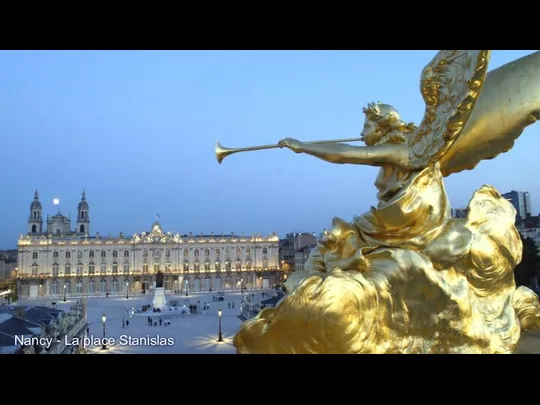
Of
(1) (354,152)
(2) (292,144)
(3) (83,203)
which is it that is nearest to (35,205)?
(3) (83,203)

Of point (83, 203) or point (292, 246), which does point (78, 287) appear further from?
point (292, 246)

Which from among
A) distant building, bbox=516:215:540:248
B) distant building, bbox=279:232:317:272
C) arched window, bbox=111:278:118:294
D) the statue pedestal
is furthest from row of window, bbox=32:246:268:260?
distant building, bbox=516:215:540:248

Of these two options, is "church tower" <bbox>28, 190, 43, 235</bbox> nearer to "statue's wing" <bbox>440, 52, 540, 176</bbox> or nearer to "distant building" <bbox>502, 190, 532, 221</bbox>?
"distant building" <bbox>502, 190, 532, 221</bbox>

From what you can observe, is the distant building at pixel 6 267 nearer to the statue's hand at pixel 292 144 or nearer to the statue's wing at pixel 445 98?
the statue's hand at pixel 292 144

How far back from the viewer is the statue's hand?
5.20 meters

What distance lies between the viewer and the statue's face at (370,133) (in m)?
5.52

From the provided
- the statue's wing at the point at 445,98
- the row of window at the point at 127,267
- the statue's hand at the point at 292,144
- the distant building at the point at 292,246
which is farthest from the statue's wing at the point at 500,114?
the distant building at the point at 292,246

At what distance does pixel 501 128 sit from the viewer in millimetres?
5609

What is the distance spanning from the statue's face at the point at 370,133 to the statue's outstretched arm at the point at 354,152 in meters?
0.26

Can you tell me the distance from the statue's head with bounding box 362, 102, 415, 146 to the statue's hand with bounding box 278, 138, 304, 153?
865 millimetres

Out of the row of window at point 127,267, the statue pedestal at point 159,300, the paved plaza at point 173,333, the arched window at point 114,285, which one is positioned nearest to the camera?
the paved plaza at point 173,333
